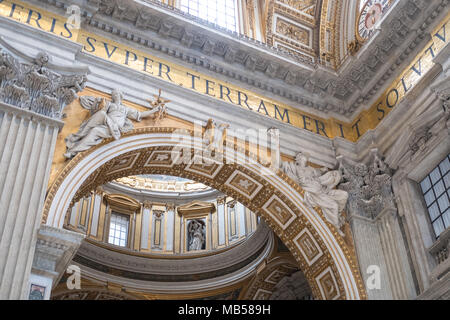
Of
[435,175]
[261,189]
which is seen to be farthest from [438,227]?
[261,189]

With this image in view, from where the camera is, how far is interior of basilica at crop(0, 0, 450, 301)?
33.8 ft

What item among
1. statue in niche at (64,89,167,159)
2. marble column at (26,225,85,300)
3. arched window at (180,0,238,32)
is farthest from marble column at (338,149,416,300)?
marble column at (26,225,85,300)

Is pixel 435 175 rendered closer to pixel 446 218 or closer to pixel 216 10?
pixel 446 218

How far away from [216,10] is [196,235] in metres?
6.88

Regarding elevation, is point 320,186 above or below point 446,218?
above

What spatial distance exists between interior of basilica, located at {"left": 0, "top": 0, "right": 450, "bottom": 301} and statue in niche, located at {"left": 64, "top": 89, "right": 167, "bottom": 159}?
0.03m

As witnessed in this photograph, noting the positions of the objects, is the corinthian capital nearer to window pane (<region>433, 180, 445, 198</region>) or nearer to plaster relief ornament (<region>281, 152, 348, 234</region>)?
plaster relief ornament (<region>281, 152, 348, 234</region>)

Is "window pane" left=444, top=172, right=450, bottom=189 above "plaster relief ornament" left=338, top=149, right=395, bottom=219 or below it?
below

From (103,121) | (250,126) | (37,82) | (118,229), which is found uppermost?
(118,229)

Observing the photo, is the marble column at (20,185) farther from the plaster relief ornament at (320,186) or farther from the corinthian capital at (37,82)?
the plaster relief ornament at (320,186)

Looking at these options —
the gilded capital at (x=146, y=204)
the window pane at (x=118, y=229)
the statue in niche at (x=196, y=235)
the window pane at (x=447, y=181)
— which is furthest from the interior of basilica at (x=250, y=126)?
the window pane at (x=118, y=229)

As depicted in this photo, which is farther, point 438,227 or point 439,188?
point 439,188

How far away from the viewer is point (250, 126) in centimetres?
1318
